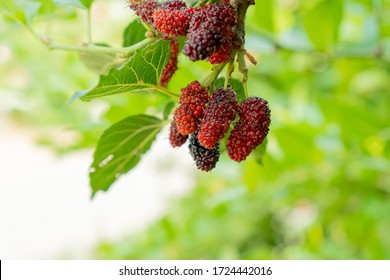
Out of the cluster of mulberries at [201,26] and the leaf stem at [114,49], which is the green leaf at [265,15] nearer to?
the leaf stem at [114,49]

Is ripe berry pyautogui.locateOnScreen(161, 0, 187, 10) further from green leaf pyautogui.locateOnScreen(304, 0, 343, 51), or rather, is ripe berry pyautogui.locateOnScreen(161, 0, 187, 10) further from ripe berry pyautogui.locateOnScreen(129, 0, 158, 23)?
green leaf pyautogui.locateOnScreen(304, 0, 343, 51)

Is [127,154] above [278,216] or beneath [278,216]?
above

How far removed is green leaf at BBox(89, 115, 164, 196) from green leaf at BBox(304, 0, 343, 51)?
746 mm

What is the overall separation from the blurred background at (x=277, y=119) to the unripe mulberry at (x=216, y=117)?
152mm

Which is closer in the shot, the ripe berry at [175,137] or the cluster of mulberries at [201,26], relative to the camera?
the cluster of mulberries at [201,26]

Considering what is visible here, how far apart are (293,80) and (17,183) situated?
4.14 meters

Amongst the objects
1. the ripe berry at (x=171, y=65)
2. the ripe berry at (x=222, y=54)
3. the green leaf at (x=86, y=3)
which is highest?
the green leaf at (x=86, y=3)

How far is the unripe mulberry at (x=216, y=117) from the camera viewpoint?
2.00 ft

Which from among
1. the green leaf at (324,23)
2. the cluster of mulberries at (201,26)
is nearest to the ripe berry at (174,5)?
the cluster of mulberries at (201,26)

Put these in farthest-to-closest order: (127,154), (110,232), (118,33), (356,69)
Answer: (110,232), (118,33), (356,69), (127,154)

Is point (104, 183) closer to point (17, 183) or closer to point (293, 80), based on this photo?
point (293, 80)

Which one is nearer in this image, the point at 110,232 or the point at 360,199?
the point at 360,199

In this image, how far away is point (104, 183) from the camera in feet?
2.68

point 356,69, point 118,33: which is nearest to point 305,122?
point 356,69
